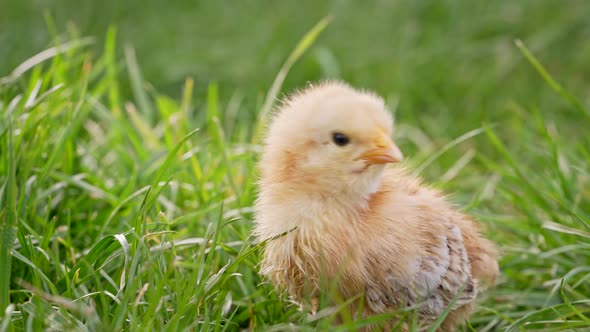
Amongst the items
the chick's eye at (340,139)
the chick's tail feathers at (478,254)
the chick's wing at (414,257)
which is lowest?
the chick's tail feathers at (478,254)

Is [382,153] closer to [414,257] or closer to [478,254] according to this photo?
[414,257]

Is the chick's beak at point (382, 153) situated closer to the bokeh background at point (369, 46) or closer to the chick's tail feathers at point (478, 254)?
the chick's tail feathers at point (478, 254)

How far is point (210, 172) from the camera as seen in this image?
10.1 ft

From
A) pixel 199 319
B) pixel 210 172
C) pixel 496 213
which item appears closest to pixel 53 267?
pixel 199 319

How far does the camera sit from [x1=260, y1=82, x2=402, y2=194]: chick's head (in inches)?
80.5

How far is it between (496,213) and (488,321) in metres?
0.78

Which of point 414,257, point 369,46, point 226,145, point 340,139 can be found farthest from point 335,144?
point 369,46

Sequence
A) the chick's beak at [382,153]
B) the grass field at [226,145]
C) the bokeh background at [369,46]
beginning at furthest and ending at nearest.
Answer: the bokeh background at [369,46] < the grass field at [226,145] < the chick's beak at [382,153]

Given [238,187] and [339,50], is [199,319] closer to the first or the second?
[238,187]

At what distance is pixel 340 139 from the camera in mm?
2068

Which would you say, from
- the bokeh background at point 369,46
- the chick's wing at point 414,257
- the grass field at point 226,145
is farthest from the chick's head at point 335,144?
the bokeh background at point 369,46

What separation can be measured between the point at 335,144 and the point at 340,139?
0.07 ft

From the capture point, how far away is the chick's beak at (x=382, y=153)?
79.3 inches

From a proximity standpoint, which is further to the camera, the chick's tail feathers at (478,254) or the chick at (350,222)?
the chick's tail feathers at (478,254)
